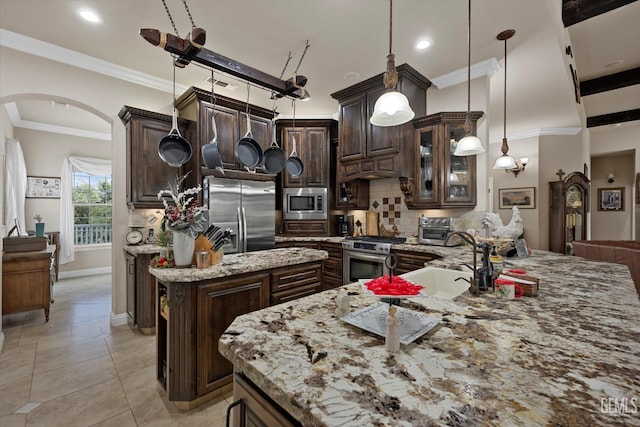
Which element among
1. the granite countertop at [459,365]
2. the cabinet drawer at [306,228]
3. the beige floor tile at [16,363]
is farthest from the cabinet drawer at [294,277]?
the beige floor tile at [16,363]

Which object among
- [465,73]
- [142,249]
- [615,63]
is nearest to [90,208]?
[142,249]

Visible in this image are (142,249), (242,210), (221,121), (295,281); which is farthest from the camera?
(242,210)

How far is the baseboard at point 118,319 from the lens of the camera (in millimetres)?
3172

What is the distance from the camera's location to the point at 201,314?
173 centimetres

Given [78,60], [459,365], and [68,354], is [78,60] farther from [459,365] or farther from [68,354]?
[459,365]

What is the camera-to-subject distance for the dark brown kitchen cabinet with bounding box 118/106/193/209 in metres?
3.04

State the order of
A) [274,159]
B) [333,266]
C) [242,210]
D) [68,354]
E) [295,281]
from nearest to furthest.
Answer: [295,281], [68,354], [274,159], [242,210], [333,266]

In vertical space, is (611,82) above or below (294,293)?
above

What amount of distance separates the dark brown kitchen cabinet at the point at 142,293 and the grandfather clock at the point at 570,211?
21.9 feet

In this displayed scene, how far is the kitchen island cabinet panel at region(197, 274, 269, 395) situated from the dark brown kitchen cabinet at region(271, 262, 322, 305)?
0.20 metres

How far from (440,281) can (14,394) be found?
3213mm

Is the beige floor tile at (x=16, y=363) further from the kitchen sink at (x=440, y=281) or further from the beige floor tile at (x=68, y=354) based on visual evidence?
the kitchen sink at (x=440, y=281)

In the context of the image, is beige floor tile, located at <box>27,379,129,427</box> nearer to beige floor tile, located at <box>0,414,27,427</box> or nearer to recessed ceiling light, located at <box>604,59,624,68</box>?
beige floor tile, located at <box>0,414,27,427</box>

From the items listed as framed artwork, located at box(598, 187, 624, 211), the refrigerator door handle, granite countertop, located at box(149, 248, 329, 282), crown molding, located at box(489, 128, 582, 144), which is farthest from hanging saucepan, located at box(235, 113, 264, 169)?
framed artwork, located at box(598, 187, 624, 211)
